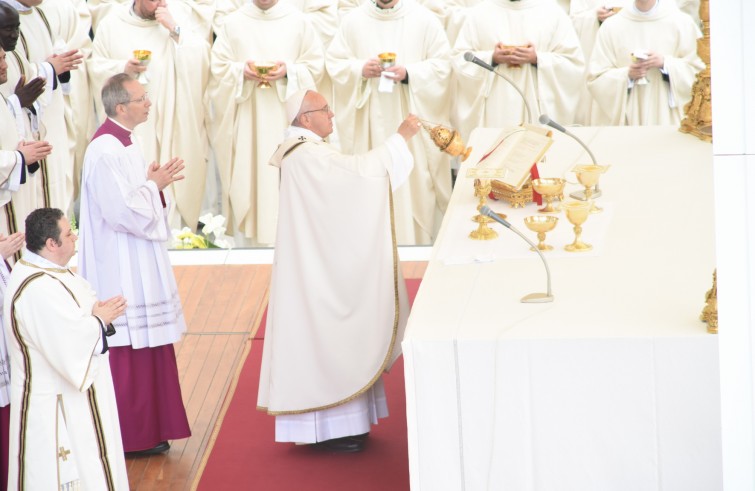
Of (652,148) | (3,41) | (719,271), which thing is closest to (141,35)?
(3,41)

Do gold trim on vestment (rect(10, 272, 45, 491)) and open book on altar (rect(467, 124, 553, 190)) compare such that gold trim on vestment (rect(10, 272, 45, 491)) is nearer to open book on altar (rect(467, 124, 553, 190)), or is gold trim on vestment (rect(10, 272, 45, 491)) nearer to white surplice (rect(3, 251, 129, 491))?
white surplice (rect(3, 251, 129, 491))

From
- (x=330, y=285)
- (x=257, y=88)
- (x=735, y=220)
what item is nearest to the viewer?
(x=735, y=220)

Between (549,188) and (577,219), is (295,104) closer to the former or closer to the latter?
(549,188)

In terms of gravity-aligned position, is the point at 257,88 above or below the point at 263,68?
below

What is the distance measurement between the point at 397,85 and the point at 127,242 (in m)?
4.41

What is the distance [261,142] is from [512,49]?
2169 millimetres

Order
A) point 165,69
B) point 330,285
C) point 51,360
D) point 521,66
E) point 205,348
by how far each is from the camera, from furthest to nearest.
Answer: point 165,69, point 521,66, point 205,348, point 330,285, point 51,360

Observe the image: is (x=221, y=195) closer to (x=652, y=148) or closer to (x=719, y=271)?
(x=652, y=148)

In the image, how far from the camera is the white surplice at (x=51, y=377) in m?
4.70

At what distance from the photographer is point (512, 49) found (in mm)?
9359

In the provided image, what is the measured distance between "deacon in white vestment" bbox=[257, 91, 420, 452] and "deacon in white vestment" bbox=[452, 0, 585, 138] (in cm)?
437

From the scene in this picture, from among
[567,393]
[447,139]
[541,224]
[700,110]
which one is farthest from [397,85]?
[567,393]

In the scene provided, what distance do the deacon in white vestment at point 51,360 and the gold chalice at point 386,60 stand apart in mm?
5071

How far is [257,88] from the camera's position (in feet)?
32.3
